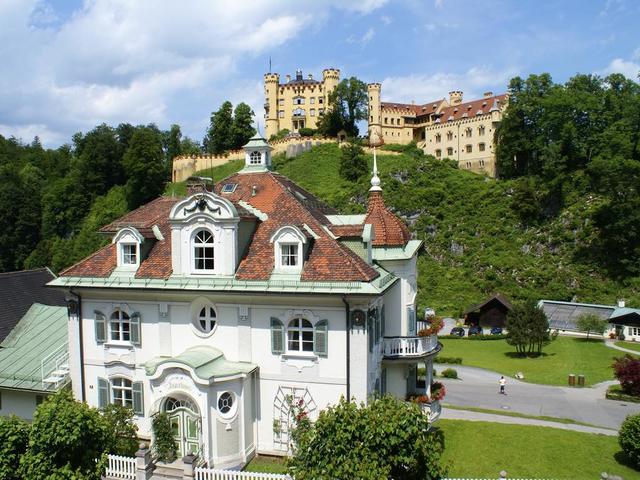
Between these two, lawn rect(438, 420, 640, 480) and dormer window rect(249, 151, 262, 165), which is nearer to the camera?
lawn rect(438, 420, 640, 480)

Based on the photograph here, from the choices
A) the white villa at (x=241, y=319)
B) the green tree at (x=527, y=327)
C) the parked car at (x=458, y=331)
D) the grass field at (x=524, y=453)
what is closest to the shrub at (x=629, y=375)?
the grass field at (x=524, y=453)

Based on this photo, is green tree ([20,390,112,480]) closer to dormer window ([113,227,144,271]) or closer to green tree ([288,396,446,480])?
green tree ([288,396,446,480])

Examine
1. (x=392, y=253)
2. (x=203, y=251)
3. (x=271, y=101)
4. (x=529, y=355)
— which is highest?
(x=271, y=101)

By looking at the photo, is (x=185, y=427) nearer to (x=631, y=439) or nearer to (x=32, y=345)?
(x=32, y=345)

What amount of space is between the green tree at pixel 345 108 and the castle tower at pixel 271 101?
43.5 ft

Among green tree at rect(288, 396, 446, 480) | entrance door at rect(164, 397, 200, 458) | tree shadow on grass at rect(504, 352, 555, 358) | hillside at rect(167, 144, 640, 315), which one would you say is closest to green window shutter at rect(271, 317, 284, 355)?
entrance door at rect(164, 397, 200, 458)

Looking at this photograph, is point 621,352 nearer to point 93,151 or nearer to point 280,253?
point 280,253

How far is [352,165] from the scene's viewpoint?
Answer: 88562 mm

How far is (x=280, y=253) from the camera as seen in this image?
2086 centimetres

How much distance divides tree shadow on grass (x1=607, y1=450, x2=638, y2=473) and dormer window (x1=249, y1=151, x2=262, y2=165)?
853 inches

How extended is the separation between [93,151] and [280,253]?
88.0m

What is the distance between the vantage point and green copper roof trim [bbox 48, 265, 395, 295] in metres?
19.6

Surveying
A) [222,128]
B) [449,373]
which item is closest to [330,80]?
[222,128]

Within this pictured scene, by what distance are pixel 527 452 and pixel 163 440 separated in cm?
1583
